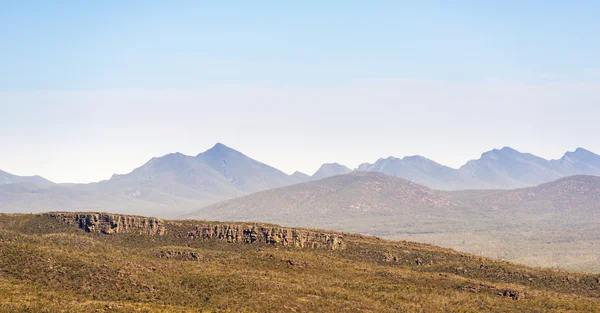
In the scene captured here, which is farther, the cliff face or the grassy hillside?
the cliff face

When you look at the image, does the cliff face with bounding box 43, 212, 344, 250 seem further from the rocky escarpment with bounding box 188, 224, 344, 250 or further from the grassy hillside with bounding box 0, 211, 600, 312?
the grassy hillside with bounding box 0, 211, 600, 312

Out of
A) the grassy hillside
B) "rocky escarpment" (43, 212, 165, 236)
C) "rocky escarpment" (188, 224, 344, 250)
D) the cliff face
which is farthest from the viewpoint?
"rocky escarpment" (43, 212, 165, 236)

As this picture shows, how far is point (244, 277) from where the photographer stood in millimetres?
91188

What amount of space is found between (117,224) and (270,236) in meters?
24.1

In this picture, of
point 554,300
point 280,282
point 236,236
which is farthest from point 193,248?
point 554,300

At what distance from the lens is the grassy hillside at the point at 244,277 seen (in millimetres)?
80188

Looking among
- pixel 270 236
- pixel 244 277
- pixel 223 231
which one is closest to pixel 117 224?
pixel 223 231

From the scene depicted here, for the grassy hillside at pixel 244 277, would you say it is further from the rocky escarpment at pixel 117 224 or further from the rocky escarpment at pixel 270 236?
the rocky escarpment at pixel 270 236

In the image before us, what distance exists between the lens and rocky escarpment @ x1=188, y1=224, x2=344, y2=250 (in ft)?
397

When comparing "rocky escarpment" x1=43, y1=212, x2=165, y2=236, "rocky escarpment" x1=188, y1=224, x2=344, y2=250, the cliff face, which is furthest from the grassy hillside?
"rocky escarpment" x1=188, y1=224, x2=344, y2=250

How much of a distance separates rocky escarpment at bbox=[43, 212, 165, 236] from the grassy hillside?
264 millimetres

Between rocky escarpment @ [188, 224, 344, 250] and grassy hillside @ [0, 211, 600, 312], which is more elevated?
Result: rocky escarpment @ [188, 224, 344, 250]

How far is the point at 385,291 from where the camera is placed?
3615 inches

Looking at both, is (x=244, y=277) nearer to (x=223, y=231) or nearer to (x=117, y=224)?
(x=223, y=231)
